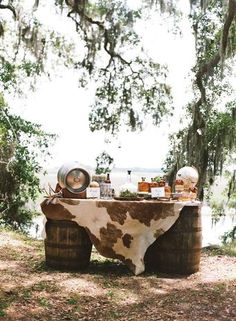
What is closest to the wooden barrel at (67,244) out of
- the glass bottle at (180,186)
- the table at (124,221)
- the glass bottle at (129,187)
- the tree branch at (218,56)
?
the table at (124,221)

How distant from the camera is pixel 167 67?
11336 mm

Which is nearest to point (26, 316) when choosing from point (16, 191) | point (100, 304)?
point (100, 304)

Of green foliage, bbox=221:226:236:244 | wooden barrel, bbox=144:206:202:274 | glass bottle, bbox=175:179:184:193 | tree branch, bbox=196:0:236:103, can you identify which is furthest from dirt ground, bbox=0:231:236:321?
green foliage, bbox=221:226:236:244

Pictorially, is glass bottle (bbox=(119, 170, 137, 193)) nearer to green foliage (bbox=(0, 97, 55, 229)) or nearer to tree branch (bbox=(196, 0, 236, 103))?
tree branch (bbox=(196, 0, 236, 103))

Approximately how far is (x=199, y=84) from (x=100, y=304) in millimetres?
6910

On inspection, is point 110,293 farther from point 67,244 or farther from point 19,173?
point 19,173

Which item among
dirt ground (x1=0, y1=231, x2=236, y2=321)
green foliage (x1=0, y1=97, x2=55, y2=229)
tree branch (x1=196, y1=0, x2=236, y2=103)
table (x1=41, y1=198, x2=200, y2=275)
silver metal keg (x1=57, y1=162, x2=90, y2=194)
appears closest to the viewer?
dirt ground (x1=0, y1=231, x2=236, y2=321)

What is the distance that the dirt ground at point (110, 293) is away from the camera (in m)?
3.20

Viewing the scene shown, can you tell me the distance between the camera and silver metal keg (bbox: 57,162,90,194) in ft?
14.3

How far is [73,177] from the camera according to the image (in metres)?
4.40

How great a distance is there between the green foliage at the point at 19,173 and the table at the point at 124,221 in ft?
18.3

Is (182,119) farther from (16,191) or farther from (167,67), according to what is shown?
(16,191)

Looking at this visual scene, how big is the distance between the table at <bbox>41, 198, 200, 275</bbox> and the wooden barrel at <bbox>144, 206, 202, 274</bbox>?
0.28ft

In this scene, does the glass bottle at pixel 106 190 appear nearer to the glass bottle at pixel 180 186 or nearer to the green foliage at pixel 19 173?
the glass bottle at pixel 180 186
